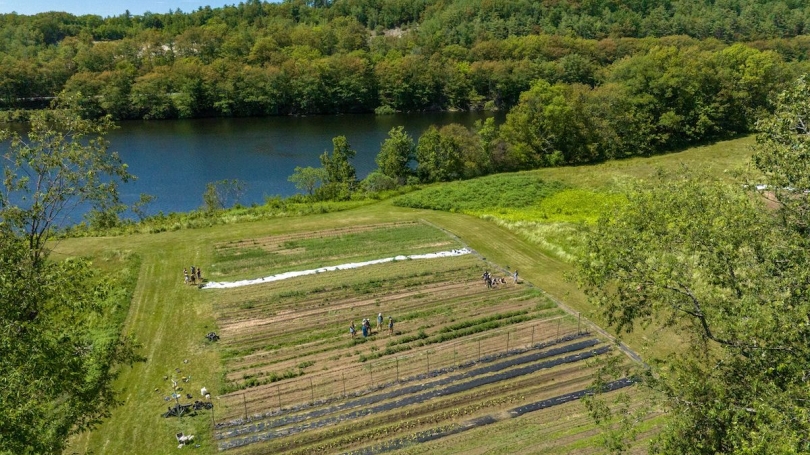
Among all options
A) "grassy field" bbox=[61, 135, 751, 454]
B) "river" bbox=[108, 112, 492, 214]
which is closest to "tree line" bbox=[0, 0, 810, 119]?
"river" bbox=[108, 112, 492, 214]

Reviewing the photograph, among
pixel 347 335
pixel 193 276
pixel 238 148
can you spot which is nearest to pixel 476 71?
pixel 238 148

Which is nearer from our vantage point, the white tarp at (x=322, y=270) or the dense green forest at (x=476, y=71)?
the white tarp at (x=322, y=270)

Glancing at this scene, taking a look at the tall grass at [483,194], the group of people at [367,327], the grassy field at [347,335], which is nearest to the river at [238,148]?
the tall grass at [483,194]

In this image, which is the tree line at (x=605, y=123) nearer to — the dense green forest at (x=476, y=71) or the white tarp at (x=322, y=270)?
the dense green forest at (x=476, y=71)

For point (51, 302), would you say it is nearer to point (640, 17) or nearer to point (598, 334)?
point (598, 334)

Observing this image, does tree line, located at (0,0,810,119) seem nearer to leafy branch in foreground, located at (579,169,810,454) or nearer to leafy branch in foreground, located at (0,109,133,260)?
leafy branch in foreground, located at (579,169,810,454)

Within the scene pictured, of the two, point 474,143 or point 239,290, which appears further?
point 474,143

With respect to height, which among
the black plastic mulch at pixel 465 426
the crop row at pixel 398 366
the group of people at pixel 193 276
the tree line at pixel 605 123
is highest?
the tree line at pixel 605 123

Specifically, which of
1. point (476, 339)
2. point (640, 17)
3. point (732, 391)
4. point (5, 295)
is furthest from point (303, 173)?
point (640, 17)
